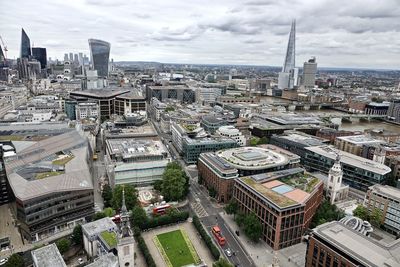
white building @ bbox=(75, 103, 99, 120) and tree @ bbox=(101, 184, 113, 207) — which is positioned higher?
white building @ bbox=(75, 103, 99, 120)

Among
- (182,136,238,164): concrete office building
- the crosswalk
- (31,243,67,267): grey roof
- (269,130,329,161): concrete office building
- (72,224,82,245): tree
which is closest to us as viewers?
(31,243,67,267): grey roof

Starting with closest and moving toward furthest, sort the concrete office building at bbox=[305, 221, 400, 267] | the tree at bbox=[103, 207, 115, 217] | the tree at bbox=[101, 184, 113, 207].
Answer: the concrete office building at bbox=[305, 221, 400, 267] → the tree at bbox=[103, 207, 115, 217] → the tree at bbox=[101, 184, 113, 207]

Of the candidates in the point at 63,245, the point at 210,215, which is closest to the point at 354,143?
the point at 210,215

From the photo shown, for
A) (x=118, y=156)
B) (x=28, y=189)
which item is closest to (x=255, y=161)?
(x=118, y=156)

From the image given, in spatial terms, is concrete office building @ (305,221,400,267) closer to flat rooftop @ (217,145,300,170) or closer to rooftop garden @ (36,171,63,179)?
flat rooftop @ (217,145,300,170)

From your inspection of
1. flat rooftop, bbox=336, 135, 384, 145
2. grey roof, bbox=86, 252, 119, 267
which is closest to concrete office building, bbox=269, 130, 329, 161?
flat rooftop, bbox=336, 135, 384, 145

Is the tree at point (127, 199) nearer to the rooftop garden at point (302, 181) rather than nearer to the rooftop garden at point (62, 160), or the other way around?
the rooftop garden at point (62, 160)
